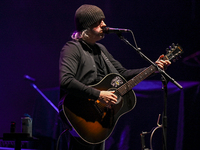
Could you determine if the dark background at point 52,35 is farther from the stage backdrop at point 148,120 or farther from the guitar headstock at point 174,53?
the guitar headstock at point 174,53

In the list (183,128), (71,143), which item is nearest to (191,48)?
(183,128)

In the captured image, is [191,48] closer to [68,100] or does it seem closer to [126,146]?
[126,146]

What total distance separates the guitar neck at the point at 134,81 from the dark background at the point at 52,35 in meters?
1.59

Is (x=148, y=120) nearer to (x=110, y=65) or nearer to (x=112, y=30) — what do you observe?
(x=110, y=65)

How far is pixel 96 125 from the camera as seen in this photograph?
92.4 inches

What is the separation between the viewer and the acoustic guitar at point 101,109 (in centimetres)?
227

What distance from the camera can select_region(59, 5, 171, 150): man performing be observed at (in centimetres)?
225

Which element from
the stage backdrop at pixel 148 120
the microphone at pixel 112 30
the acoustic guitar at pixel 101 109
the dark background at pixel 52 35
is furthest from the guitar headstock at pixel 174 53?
the dark background at pixel 52 35

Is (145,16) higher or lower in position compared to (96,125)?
higher

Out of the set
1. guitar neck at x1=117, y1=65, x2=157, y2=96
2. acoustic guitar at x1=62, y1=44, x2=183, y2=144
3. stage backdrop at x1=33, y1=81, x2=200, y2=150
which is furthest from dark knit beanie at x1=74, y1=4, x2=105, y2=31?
stage backdrop at x1=33, y1=81, x2=200, y2=150

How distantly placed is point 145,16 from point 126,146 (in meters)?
2.28

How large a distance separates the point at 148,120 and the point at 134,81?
1.49 m

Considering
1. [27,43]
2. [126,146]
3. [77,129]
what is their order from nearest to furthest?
1. [77,129]
2. [126,146]
3. [27,43]

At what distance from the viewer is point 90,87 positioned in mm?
2283
